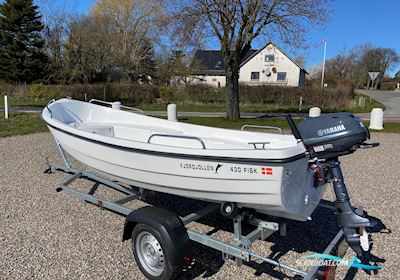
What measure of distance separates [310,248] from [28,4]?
35.8 m

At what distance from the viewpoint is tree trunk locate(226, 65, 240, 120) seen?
44.5 feet

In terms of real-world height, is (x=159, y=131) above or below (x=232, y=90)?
below

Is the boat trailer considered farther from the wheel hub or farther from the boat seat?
the boat seat

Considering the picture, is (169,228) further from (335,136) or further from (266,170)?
(335,136)

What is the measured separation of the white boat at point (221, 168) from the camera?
260 cm

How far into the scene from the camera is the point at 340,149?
265 cm

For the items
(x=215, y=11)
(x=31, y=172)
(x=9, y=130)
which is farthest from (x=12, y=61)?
(x=31, y=172)

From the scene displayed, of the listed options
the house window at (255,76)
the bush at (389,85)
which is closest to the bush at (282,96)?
the house window at (255,76)

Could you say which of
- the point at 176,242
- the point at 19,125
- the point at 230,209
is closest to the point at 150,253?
the point at 176,242

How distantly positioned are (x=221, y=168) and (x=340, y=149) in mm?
957

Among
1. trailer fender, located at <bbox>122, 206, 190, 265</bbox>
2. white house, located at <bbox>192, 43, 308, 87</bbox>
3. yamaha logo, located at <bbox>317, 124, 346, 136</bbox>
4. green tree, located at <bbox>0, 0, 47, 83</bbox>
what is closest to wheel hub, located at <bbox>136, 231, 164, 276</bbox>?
trailer fender, located at <bbox>122, 206, 190, 265</bbox>

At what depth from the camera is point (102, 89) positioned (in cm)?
2298

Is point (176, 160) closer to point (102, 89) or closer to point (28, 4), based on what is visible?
point (102, 89)

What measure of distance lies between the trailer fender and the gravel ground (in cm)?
42
